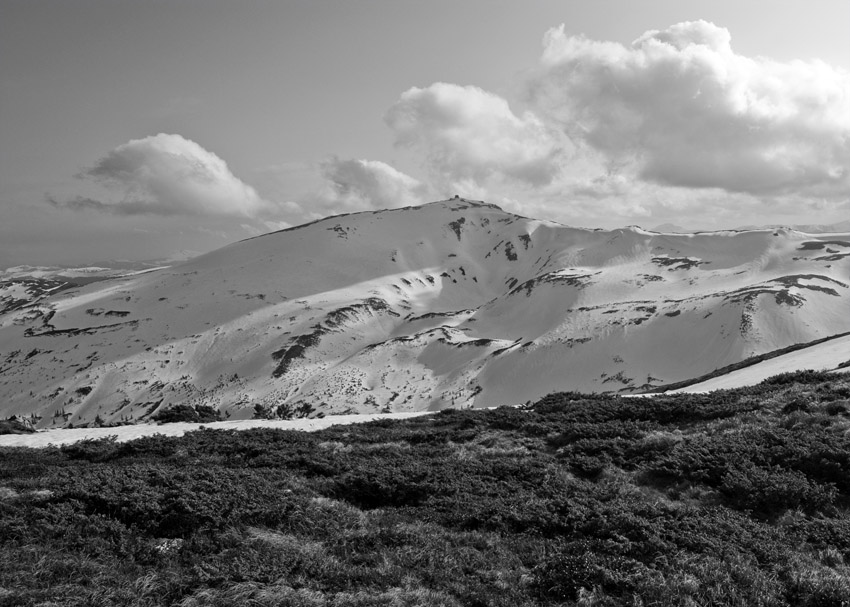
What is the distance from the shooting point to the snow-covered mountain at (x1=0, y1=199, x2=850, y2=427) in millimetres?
79312

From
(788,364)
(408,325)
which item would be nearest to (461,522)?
(788,364)

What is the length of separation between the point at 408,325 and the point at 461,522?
118503 mm

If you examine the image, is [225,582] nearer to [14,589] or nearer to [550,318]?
[14,589]

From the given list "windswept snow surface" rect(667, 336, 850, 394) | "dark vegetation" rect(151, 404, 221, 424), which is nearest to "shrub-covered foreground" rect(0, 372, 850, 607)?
"dark vegetation" rect(151, 404, 221, 424)

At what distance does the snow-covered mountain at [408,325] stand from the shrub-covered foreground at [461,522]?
1250 inches

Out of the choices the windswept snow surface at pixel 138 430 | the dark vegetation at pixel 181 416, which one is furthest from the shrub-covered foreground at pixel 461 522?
the dark vegetation at pixel 181 416

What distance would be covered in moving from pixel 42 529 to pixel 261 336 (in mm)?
110931

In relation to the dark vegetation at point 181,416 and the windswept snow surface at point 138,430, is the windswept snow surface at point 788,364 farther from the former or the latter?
Answer: the dark vegetation at point 181,416

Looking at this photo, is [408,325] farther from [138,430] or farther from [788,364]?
[138,430]

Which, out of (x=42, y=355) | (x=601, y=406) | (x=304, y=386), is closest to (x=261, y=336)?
(x=304, y=386)

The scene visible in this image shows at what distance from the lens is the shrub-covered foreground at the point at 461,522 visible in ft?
23.9

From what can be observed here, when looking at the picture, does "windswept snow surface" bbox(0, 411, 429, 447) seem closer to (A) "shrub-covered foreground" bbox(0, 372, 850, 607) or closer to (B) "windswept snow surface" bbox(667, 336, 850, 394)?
(A) "shrub-covered foreground" bbox(0, 372, 850, 607)

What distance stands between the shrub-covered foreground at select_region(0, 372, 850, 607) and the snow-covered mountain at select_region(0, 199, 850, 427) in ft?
104

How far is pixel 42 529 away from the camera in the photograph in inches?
357
